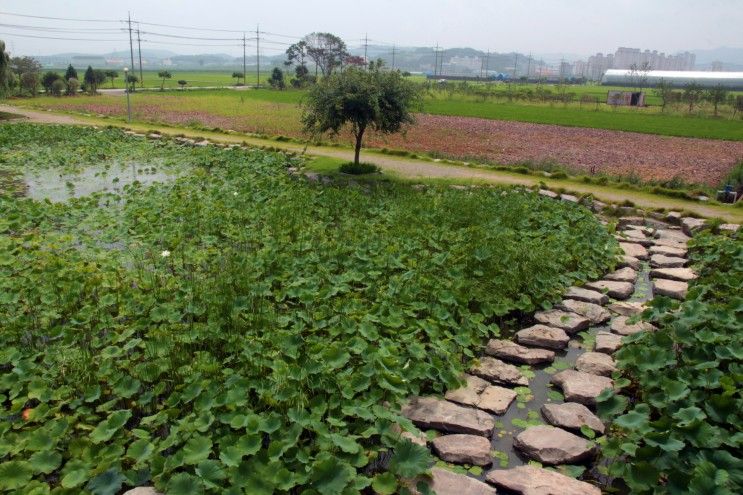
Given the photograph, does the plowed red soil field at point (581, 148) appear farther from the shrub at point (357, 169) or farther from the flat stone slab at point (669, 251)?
the flat stone slab at point (669, 251)

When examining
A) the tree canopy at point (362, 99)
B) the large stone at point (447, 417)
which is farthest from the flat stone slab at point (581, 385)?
the tree canopy at point (362, 99)

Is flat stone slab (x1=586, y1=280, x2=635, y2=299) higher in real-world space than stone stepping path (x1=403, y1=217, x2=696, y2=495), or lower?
higher

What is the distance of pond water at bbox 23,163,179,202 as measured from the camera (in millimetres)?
10445

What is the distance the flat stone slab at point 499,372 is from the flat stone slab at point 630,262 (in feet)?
11.4

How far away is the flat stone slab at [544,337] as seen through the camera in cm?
528

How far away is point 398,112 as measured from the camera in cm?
1169

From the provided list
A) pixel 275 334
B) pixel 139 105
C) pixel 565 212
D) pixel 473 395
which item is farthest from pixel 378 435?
pixel 139 105

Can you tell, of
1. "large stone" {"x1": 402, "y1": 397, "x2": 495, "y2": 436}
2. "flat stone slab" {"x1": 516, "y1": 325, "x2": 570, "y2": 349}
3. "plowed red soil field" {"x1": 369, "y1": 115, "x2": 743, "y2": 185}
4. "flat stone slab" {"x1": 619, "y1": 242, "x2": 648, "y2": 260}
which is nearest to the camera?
"large stone" {"x1": 402, "y1": 397, "x2": 495, "y2": 436}

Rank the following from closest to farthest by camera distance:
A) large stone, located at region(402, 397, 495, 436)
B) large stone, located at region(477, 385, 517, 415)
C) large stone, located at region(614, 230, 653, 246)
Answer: large stone, located at region(402, 397, 495, 436) → large stone, located at region(477, 385, 517, 415) → large stone, located at region(614, 230, 653, 246)

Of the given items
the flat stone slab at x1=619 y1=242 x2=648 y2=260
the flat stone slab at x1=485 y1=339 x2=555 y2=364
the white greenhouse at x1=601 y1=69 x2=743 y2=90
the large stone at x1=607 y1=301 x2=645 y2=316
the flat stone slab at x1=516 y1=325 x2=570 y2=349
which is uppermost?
the white greenhouse at x1=601 y1=69 x2=743 y2=90

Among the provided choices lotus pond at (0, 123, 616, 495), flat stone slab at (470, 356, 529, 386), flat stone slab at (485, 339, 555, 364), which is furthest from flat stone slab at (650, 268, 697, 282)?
flat stone slab at (470, 356, 529, 386)

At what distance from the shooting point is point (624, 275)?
7023 mm

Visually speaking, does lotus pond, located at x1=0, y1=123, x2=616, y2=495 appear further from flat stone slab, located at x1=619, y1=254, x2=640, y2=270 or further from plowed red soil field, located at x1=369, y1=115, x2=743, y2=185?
plowed red soil field, located at x1=369, y1=115, x2=743, y2=185

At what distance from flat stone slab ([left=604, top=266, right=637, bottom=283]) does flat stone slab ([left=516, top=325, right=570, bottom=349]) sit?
1.89m
